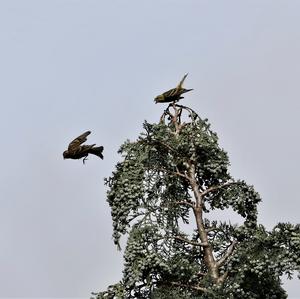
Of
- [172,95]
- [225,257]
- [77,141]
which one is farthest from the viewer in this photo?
[172,95]

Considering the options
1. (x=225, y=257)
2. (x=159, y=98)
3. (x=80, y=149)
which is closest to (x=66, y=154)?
(x=80, y=149)

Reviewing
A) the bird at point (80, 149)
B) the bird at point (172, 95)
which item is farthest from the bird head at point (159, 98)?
the bird at point (80, 149)

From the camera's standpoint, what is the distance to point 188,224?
1323cm

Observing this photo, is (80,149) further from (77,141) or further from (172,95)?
(172,95)

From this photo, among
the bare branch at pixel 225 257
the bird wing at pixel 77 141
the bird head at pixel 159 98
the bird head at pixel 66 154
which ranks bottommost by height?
the bare branch at pixel 225 257

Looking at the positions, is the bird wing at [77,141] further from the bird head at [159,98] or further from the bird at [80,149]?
the bird head at [159,98]

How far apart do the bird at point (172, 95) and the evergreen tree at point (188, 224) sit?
23 cm

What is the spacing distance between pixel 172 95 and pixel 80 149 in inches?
90.2

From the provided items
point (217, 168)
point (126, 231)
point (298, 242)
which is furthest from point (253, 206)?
point (126, 231)

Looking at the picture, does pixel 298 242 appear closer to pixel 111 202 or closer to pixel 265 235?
pixel 265 235

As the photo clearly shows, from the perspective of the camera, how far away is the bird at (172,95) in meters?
13.8

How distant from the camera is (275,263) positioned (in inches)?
457

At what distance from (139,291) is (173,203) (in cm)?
192

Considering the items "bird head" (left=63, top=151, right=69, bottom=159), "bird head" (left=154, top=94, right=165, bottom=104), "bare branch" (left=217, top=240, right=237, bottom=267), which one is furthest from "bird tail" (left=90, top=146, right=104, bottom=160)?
"bare branch" (left=217, top=240, right=237, bottom=267)
